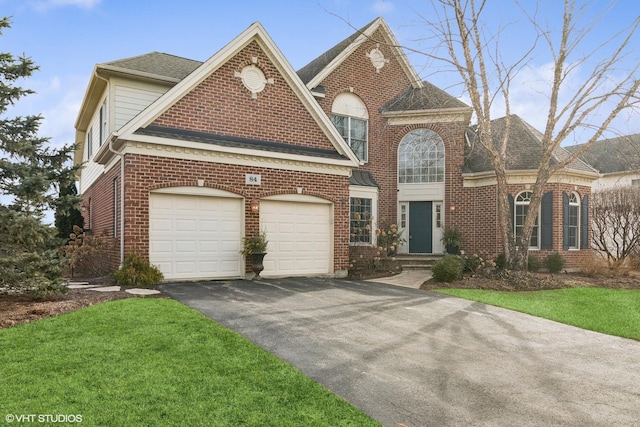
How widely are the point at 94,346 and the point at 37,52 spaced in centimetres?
656

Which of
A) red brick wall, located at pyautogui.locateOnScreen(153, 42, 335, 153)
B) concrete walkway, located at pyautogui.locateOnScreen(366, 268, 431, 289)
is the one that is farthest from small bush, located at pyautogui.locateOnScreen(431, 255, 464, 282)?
red brick wall, located at pyautogui.locateOnScreen(153, 42, 335, 153)

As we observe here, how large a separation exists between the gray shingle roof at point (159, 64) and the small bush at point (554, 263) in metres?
14.0

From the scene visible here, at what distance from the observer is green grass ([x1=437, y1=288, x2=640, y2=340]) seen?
8.19 m

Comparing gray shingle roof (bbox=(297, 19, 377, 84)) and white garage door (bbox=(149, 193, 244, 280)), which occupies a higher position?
gray shingle roof (bbox=(297, 19, 377, 84))

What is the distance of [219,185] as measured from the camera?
37.4 ft

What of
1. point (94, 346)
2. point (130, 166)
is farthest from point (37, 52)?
point (94, 346)

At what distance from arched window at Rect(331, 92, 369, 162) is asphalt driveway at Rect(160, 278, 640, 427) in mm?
9606

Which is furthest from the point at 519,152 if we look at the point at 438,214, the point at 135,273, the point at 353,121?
the point at 135,273

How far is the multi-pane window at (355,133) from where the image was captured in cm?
1786

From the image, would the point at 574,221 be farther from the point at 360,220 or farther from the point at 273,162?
the point at 273,162

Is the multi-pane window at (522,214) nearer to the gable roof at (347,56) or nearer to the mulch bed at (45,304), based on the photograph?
A: the gable roof at (347,56)

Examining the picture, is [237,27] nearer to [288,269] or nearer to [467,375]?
[288,269]

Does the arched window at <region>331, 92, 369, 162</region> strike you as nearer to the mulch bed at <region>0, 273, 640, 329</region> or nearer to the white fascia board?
the white fascia board

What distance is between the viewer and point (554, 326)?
7.89 m
